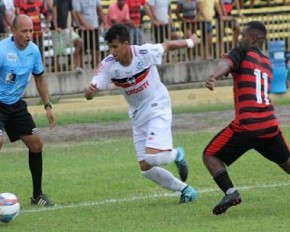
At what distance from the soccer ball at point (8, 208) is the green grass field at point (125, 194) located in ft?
0.32

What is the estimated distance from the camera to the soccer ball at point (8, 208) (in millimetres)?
10477

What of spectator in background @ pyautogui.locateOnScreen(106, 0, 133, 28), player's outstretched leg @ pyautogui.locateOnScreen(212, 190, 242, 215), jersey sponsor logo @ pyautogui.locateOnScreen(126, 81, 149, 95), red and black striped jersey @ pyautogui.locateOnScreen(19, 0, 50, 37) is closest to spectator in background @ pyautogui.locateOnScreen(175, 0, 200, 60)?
spectator in background @ pyautogui.locateOnScreen(106, 0, 133, 28)

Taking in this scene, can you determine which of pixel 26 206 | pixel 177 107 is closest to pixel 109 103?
pixel 177 107

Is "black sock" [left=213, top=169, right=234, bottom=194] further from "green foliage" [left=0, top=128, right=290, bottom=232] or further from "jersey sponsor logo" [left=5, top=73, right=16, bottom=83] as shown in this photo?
"jersey sponsor logo" [left=5, top=73, right=16, bottom=83]

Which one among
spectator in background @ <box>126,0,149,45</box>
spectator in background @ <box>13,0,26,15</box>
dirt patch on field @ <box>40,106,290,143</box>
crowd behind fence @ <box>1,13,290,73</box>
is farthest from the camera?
spectator in background @ <box>126,0,149,45</box>

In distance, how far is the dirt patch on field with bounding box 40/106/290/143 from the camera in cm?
1806

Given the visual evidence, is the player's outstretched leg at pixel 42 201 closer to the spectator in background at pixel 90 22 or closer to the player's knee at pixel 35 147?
the player's knee at pixel 35 147

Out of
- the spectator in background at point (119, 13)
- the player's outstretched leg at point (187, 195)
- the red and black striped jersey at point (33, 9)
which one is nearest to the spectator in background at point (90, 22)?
the spectator in background at point (119, 13)

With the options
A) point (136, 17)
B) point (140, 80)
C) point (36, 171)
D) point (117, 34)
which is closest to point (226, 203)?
point (140, 80)

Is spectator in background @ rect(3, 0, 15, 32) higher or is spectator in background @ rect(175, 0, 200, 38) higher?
spectator in background @ rect(3, 0, 15, 32)

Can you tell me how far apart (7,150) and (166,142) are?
5.74 meters

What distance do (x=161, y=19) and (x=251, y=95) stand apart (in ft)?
47.2

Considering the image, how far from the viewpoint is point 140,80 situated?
11.5 m

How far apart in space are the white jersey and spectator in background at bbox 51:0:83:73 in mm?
11633
